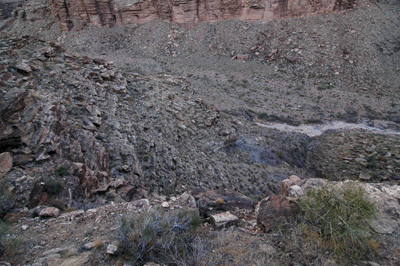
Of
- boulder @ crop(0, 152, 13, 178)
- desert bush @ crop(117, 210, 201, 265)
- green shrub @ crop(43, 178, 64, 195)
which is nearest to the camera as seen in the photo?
desert bush @ crop(117, 210, 201, 265)

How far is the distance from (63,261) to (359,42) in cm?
3902

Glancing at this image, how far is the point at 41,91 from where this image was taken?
346 inches

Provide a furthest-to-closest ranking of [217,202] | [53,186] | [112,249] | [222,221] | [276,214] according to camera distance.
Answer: [217,202]
[53,186]
[222,221]
[276,214]
[112,249]

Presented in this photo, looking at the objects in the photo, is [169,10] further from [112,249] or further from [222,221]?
[112,249]

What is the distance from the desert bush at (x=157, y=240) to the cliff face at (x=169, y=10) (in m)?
38.7

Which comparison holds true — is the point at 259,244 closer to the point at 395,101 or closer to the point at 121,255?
the point at 121,255

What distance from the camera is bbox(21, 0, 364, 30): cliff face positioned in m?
35.3

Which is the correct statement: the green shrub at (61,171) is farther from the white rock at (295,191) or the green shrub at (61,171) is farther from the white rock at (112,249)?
the white rock at (295,191)

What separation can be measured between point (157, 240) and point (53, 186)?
354cm

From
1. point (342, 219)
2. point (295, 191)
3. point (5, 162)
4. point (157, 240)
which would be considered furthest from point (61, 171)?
point (342, 219)

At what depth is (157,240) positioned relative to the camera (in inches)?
163

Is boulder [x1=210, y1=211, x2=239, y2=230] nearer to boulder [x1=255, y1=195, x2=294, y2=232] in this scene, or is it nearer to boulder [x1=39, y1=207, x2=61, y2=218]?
boulder [x1=255, y1=195, x2=294, y2=232]

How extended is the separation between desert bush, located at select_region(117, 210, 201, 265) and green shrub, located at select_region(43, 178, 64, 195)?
8.48 feet

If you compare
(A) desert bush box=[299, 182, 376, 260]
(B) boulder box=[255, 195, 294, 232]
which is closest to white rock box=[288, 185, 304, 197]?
(B) boulder box=[255, 195, 294, 232]
